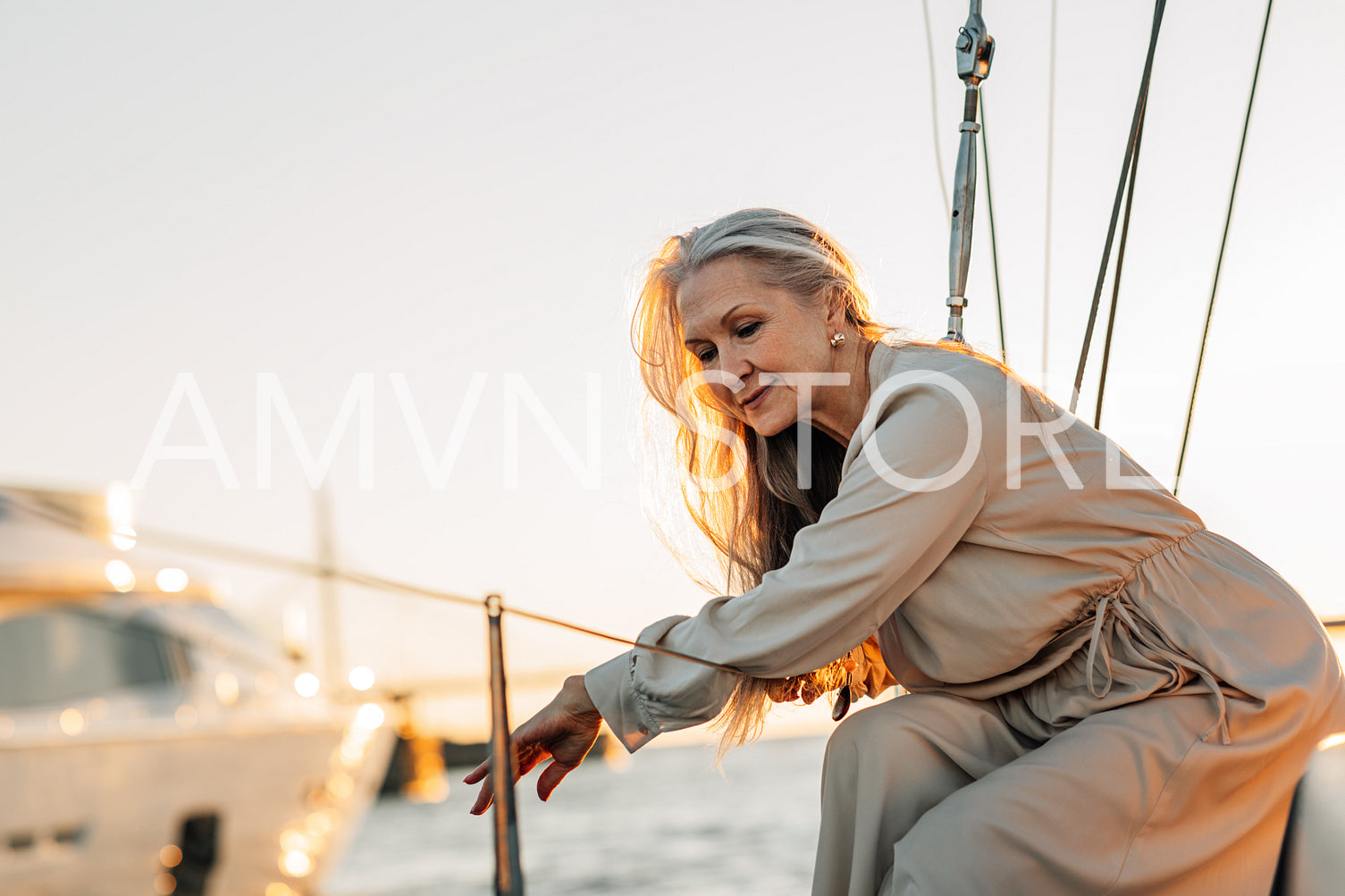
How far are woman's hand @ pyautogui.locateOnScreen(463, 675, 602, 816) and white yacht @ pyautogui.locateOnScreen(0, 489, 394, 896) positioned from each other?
5.39 m

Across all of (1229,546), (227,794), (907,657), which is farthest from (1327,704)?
(227,794)

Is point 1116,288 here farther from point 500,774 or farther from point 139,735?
point 139,735

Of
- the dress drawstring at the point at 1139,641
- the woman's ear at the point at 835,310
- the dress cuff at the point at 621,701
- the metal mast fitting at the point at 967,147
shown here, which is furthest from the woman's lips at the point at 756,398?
the metal mast fitting at the point at 967,147

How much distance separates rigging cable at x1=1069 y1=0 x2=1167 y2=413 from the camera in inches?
85.0

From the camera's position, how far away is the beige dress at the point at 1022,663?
1.32 metres

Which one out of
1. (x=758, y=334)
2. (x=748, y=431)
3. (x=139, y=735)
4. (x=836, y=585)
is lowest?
(x=139, y=735)

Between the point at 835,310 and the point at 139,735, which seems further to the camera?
the point at 139,735

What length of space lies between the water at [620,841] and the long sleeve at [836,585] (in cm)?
821

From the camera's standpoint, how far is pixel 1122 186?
2.20 meters

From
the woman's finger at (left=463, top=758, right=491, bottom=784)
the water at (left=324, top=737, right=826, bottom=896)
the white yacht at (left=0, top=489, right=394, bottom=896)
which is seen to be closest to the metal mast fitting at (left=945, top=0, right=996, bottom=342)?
the woman's finger at (left=463, top=758, right=491, bottom=784)

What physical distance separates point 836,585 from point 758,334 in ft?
1.30

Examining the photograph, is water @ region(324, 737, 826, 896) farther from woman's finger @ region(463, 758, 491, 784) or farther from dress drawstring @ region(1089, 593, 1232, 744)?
dress drawstring @ region(1089, 593, 1232, 744)

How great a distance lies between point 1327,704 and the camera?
1424mm

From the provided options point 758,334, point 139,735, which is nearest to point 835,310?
point 758,334
